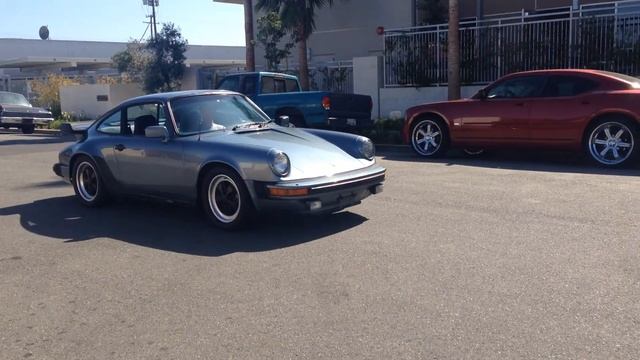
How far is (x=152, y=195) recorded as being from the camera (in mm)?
7641

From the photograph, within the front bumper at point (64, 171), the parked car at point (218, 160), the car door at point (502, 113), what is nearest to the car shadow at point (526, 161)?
the car door at point (502, 113)

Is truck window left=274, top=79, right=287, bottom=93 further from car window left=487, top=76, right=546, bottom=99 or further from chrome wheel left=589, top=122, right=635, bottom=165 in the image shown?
chrome wheel left=589, top=122, right=635, bottom=165

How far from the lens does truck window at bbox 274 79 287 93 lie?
51.6 feet

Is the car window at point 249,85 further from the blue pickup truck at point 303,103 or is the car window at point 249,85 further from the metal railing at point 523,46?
the metal railing at point 523,46

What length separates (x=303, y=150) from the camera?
6.92 metres

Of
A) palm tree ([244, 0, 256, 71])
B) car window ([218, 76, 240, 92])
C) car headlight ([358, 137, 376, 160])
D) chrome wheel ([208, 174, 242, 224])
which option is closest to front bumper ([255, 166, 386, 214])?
chrome wheel ([208, 174, 242, 224])

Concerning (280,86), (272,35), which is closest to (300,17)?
(272,35)

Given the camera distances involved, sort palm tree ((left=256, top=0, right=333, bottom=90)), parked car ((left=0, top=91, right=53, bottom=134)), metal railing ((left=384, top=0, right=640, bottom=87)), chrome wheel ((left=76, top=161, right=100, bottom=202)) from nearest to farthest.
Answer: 1. chrome wheel ((left=76, top=161, right=100, bottom=202))
2. metal railing ((left=384, top=0, right=640, bottom=87))
3. palm tree ((left=256, top=0, right=333, bottom=90))
4. parked car ((left=0, top=91, right=53, bottom=134))

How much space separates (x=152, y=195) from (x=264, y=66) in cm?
1916

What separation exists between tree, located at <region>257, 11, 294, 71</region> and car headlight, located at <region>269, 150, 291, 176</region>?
52.9ft

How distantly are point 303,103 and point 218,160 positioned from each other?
786cm

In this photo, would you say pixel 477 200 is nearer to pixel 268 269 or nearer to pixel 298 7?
pixel 268 269

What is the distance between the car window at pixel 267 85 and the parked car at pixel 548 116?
4.28 m

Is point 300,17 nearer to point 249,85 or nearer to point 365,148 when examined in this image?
point 249,85
